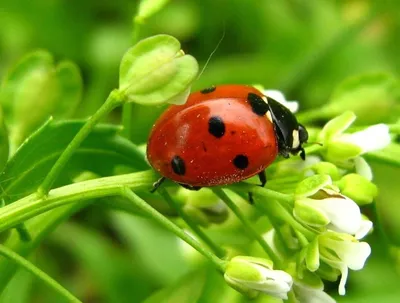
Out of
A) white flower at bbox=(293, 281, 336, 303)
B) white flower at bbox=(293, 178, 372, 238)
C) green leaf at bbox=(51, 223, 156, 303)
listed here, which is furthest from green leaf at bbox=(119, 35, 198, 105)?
green leaf at bbox=(51, 223, 156, 303)

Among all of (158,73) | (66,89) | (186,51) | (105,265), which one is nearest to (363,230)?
(158,73)

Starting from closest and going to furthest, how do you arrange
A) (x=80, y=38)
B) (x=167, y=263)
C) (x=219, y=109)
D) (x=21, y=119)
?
(x=219, y=109) < (x=21, y=119) < (x=167, y=263) < (x=80, y=38)

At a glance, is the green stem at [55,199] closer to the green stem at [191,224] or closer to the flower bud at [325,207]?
the green stem at [191,224]

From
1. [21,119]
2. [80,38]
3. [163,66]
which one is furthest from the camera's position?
[80,38]

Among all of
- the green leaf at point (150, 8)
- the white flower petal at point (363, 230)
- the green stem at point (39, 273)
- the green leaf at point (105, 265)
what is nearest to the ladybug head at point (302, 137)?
the white flower petal at point (363, 230)

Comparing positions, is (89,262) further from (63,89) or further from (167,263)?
(63,89)

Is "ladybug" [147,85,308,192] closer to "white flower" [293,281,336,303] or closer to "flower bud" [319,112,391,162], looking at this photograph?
"flower bud" [319,112,391,162]

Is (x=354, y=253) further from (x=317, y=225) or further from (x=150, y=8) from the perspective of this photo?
(x=150, y=8)

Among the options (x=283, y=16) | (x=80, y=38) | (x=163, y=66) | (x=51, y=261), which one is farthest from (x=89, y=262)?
(x=163, y=66)
